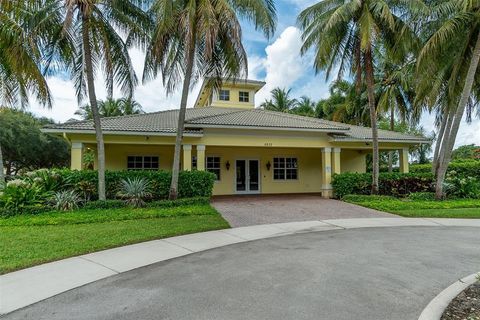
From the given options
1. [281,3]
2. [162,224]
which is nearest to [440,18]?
[281,3]

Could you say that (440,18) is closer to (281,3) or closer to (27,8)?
(281,3)

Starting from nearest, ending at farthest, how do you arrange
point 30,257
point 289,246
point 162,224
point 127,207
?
1. point 30,257
2. point 289,246
3. point 162,224
4. point 127,207

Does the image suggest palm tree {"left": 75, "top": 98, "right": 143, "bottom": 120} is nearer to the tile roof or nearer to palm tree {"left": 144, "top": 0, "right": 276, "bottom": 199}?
the tile roof

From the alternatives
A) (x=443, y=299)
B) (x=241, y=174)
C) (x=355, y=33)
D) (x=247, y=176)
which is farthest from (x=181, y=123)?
(x=443, y=299)

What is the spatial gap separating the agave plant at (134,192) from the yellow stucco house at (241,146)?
2602 millimetres

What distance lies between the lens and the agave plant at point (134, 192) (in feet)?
39.1

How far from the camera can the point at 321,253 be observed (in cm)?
647

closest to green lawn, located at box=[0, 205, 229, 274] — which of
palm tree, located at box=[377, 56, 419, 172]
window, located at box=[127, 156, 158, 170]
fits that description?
window, located at box=[127, 156, 158, 170]

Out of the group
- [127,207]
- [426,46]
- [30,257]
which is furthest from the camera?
[426,46]

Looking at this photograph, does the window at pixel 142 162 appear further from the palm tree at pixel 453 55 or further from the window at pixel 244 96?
the palm tree at pixel 453 55

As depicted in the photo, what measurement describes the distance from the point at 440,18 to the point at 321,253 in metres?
13.7

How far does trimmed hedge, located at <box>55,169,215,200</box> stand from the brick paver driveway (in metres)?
1.22

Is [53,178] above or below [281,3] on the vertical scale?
below

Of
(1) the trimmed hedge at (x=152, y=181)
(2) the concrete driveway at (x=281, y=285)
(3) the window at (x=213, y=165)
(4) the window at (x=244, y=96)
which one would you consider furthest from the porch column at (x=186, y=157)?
(4) the window at (x=244, y=96)
